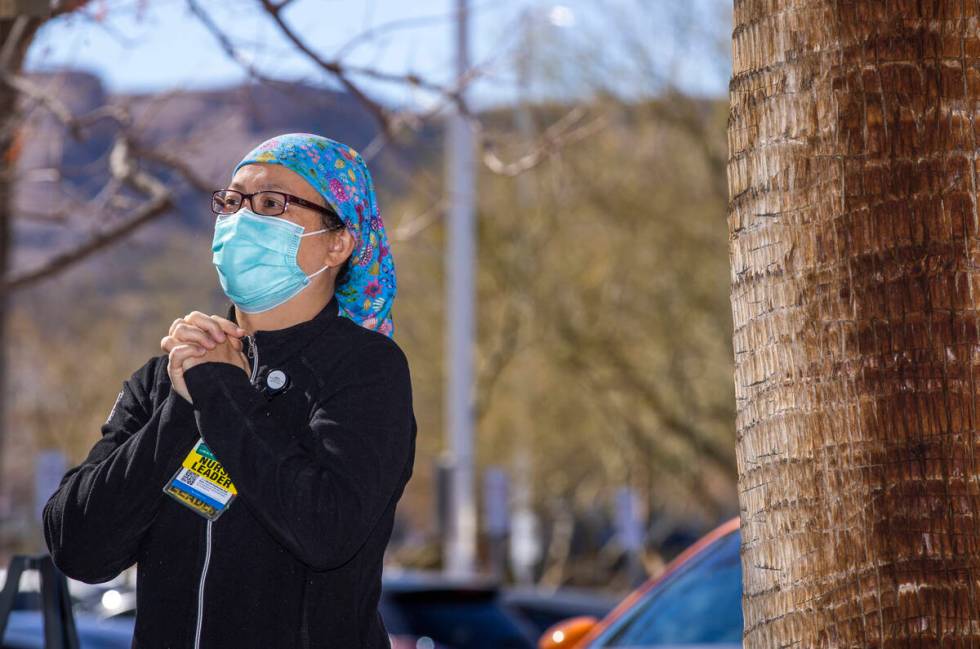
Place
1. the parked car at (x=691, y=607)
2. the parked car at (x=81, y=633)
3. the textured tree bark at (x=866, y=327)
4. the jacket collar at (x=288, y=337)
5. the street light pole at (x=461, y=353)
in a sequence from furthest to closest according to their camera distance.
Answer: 1. the street light pole at (x=461, y=353)
2. the parked car at (x=81, y=633)
3. the parked car at (x=691, y=607)
4. the jacket collar at (x=288, y=337)
5. the textured tree bark at (x=866, y=327)

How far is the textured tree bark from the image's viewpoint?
2254mm

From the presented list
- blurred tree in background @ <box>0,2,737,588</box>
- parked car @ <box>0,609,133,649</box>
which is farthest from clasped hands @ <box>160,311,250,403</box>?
blurred tree in background @ <box>0,2,737,588</box>

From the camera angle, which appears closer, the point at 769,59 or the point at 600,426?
the point at 769,59

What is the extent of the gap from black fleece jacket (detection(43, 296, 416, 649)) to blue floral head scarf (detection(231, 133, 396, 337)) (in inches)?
6.9

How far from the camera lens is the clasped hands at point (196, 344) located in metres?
2.54

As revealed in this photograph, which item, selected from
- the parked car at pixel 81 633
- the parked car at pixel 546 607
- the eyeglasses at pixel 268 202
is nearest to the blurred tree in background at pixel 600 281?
the parked car at pixel 546 607

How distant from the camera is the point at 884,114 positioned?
233 centimetres

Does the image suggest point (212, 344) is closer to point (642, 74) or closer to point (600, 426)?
point (642, 74)

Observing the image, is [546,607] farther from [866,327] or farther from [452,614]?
[866,327]

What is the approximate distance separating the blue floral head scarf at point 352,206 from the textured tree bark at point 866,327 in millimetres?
759

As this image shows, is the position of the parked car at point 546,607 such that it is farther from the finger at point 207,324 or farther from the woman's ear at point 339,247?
the finger at point 207,324

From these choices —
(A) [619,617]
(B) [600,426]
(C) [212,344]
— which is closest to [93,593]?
(A) [619,617]

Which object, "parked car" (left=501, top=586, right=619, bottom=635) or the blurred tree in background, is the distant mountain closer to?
"parked car" (left=501, top=586, right=619, bottom=635)

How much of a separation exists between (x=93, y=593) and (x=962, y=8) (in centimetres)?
946
